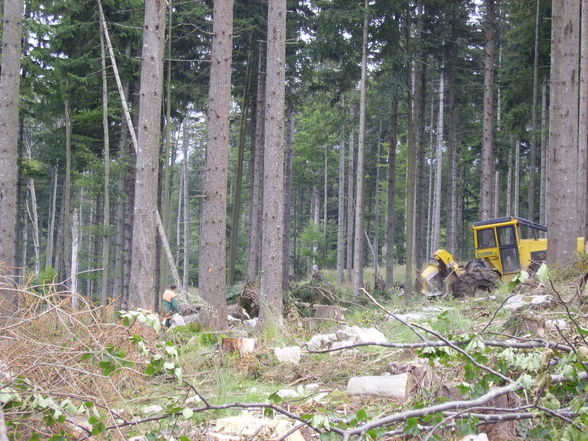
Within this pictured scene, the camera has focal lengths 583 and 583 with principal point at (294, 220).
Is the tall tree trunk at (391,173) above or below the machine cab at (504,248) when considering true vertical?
above

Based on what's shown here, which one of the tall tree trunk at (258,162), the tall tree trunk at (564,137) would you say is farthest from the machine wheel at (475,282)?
the tall tree trunk at (258,162)

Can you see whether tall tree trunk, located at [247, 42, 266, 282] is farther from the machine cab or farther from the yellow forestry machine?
the machine cab

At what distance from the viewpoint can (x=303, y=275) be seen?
46.4 meters

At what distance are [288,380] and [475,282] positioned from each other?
1021 centimetres

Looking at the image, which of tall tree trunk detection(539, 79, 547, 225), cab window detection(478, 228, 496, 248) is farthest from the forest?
tall tree trunk detection(539, 79, 547, 225)

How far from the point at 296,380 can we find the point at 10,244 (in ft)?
26.2

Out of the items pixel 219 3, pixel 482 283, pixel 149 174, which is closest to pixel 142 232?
pixel 149 174

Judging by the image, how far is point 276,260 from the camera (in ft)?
35.2

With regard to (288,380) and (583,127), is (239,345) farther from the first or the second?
(583,127)

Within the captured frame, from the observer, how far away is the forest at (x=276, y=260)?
3525mm

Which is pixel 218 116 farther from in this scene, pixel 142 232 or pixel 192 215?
pixel 192 215

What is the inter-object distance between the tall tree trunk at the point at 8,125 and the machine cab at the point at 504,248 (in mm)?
12792

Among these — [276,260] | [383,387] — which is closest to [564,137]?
[276,260]

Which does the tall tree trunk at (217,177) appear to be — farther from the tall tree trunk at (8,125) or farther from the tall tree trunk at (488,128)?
the tall tree trunk at (488,128)
